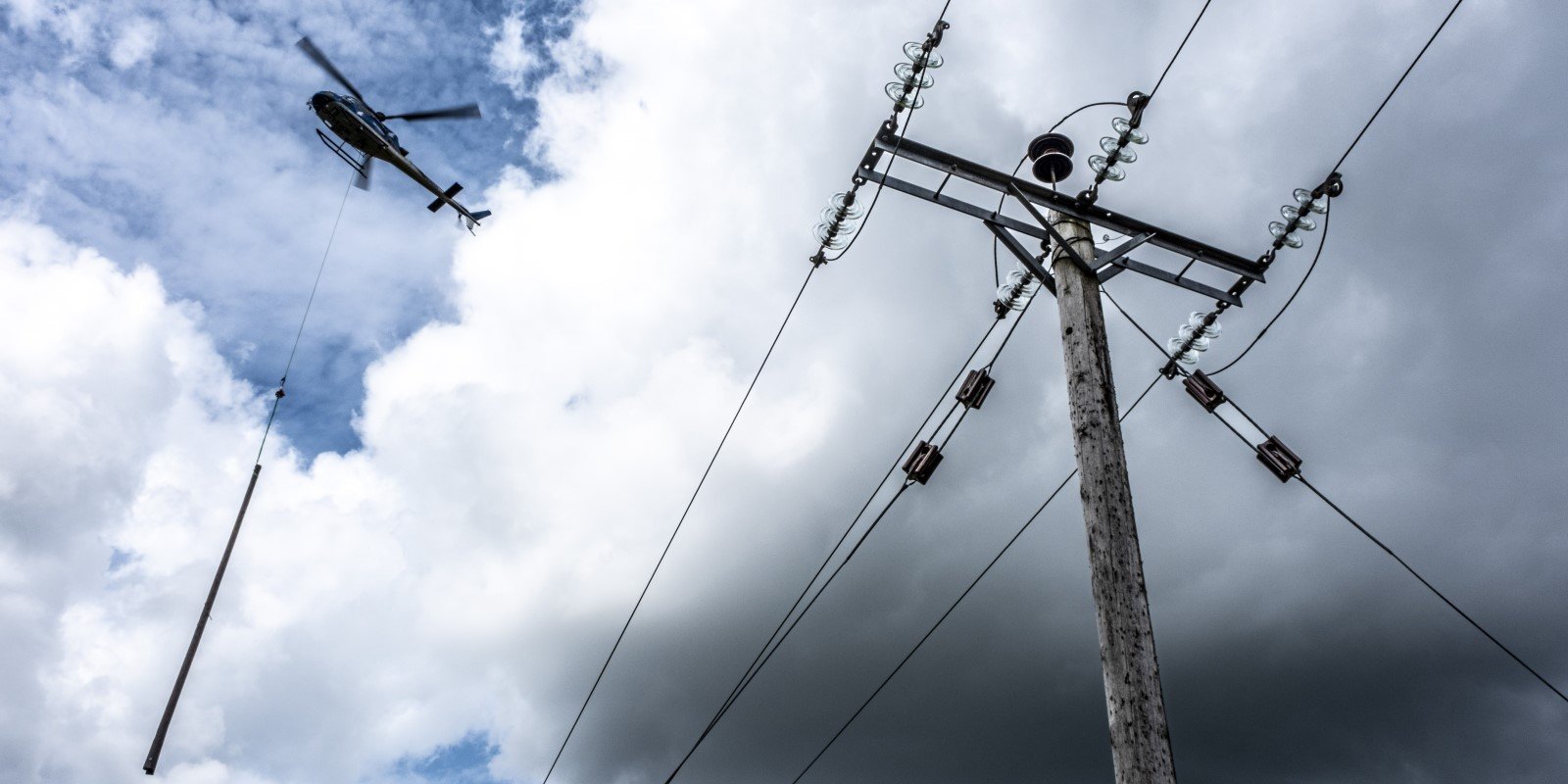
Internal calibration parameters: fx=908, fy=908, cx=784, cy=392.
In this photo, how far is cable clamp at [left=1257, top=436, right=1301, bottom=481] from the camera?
8891 mm

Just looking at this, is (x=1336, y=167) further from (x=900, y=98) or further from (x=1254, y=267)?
(x=900, y=98)

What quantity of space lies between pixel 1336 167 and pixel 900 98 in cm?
485

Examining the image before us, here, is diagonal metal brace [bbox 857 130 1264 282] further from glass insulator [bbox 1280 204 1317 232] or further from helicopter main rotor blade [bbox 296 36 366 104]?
helicopter main rotor blade [bbox 296 36 366 104]

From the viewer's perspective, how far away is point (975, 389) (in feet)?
29.4

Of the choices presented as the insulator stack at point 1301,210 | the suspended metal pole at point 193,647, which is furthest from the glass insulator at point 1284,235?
the suspended metal pole at point 193,647

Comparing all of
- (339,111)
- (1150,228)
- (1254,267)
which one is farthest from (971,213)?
(339,111)

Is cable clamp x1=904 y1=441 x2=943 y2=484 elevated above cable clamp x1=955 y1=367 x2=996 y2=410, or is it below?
below

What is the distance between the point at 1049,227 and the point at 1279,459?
3.35 meters

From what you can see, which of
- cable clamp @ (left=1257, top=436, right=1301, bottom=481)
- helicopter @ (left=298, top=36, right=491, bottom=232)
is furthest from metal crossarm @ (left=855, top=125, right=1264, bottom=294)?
helicopter @ (left=298, top=36, right=491, bottom=232)

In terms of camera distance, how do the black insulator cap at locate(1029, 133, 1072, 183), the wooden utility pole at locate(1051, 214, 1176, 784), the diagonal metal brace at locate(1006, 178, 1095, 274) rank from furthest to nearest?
the black insulator cap at locate(1029, 133, 1072, 183)
the diagonal metal brace at locate(1006, 178, 1095, 274)
the wooden utility pole at locate(1051, 214, 1176, 784)

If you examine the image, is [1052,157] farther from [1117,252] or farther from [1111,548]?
[1111,548]

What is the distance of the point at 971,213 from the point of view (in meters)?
8.62

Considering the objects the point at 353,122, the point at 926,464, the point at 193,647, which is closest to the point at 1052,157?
the point at 926,464

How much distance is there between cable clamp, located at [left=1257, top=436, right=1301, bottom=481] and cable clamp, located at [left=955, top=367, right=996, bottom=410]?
2840mm
